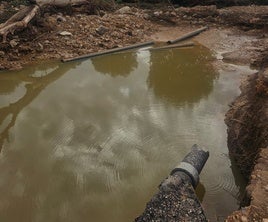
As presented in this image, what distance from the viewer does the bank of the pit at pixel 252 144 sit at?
4377 mm

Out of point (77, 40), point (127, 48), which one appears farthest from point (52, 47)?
point (127, 48)

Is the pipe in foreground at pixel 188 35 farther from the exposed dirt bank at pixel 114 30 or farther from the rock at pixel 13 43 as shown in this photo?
the rock at pixel 13 43

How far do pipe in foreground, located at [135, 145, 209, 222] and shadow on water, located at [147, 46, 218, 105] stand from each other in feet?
11.3

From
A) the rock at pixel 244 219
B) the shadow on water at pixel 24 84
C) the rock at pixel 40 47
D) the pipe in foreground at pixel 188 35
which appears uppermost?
the rock at pixel 244 219

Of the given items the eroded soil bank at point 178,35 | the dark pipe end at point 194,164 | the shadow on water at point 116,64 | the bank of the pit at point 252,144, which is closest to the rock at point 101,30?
the eroded soil bank at point 178,35

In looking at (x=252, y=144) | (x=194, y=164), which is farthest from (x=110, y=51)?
(x=194, y=164)

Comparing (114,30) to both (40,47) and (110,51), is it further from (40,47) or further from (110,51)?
(40,47)

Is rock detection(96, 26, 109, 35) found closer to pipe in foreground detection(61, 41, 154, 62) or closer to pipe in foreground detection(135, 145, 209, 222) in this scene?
pipe in foreground detection(61, 41, 154, 62)

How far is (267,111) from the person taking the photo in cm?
637

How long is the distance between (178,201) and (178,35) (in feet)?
29.7

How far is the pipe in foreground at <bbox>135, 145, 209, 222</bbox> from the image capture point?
4.65 m

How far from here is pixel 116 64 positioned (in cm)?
1073

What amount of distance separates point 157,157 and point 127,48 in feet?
18.7

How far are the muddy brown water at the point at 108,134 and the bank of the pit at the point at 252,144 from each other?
0.87ft
